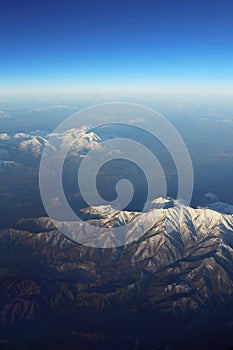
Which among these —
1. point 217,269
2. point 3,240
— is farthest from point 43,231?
point 217,269

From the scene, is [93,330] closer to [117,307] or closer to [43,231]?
[117,307]

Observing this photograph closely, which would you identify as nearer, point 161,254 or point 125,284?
point 125,284

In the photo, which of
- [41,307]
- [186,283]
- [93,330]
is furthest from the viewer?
[186,283]

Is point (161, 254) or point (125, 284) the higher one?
point (161, 254)

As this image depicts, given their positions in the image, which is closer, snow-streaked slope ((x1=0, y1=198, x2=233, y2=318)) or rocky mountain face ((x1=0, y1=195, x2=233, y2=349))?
rocky mountain face ((x1=0, y1=195, x2=233, y2=349))

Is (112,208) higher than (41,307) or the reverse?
higher

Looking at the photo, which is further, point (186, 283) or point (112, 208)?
point (112, 208)

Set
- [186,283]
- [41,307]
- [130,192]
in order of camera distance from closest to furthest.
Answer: [41,307] < [186,283] < [130,192]

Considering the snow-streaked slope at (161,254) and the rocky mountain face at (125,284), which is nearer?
the rocky mountain face at (125,284)
